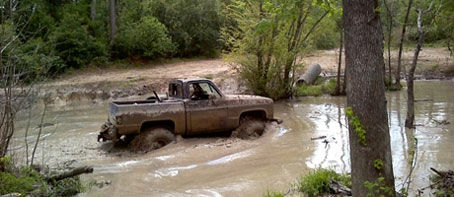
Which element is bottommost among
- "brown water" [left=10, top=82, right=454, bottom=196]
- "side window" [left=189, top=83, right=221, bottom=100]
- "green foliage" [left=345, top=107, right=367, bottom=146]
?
"brown water" [left=10, top=82, right=454, bottom=196]

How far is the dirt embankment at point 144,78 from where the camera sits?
1895 centimetres

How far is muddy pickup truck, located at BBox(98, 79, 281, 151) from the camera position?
916 cm

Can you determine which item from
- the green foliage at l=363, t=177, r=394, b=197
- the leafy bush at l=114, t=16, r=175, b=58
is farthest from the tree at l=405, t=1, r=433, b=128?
the leafy bush at l=114, t=16, r=175, b=58

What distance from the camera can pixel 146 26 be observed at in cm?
2798

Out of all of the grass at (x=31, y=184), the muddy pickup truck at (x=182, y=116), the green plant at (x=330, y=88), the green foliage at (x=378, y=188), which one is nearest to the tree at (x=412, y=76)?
the muddy pickup truck at (x=182, y=116)

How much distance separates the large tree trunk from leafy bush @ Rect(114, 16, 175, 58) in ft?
81.8

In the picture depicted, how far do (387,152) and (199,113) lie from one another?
595 cm

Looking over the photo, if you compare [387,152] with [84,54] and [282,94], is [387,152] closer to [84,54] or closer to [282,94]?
[282,94]

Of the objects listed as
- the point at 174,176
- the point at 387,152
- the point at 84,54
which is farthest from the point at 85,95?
the point at 387,152

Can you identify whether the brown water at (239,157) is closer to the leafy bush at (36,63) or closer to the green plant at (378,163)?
the leafy bush at (36,63)

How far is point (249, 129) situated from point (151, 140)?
2.36 m

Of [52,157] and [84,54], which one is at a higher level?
[84,54]

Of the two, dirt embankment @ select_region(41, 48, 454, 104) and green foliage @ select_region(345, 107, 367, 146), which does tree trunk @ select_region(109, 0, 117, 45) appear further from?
green foliage @ select_region(345, 107, 367, 146)

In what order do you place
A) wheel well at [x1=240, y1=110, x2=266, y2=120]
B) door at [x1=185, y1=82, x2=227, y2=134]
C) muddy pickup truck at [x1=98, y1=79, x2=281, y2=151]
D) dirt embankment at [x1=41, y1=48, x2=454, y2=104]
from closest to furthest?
muddy pickup truck at [x1=98, y1=79, x2=281, y2=151] < door at [x1=185, y1=82, x2=227, y2=134] < wheel well at [x1=240, y1=110, x2=266, y2=120] < dirt embankment at [x1=41, y1=48, x2=454, y2=104]
